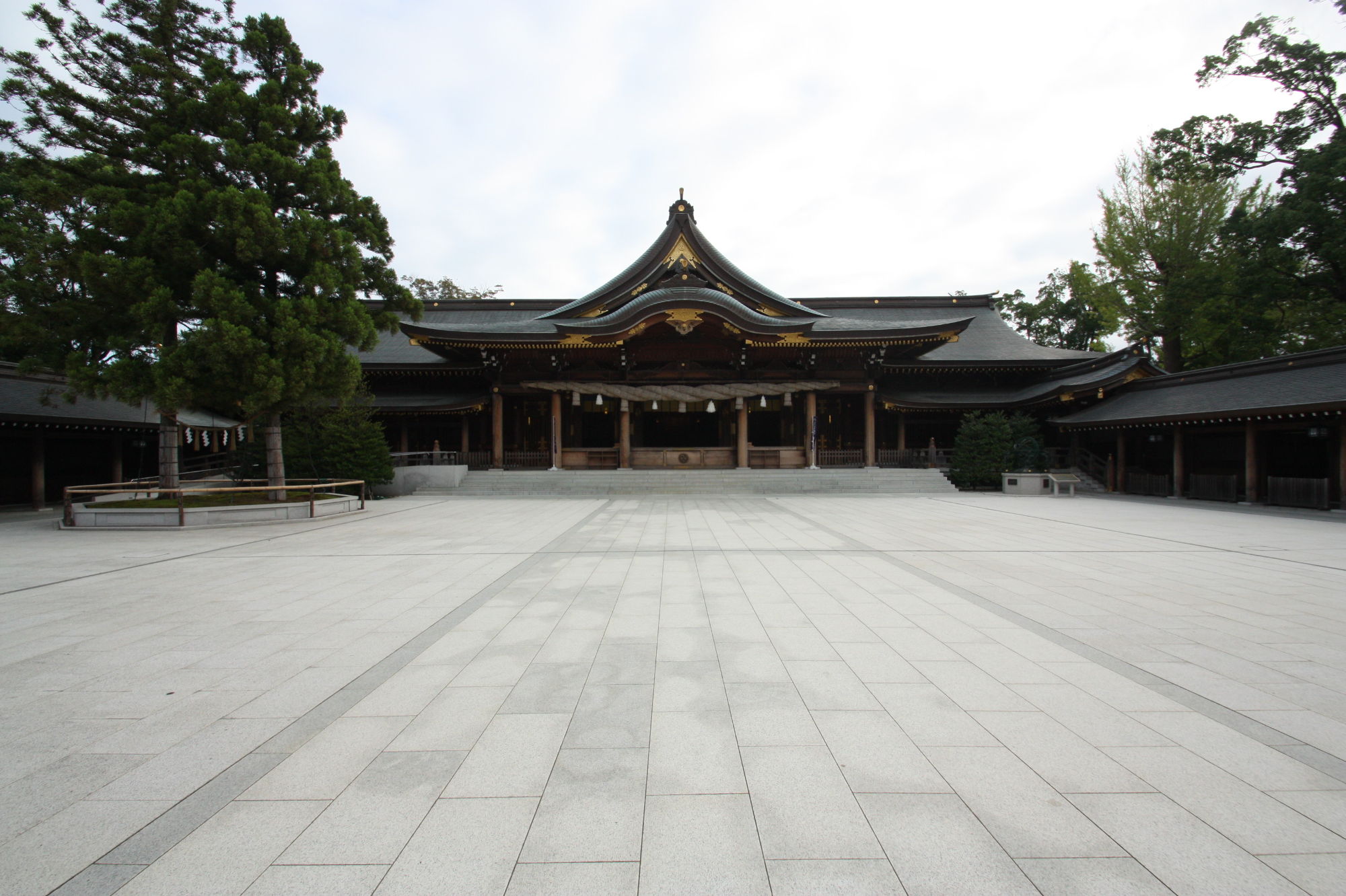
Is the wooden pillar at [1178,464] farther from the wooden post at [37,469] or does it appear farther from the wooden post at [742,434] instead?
the wooden post at [37,469]

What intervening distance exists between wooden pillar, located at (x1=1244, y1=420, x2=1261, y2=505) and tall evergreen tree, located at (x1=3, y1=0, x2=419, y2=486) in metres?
24.7

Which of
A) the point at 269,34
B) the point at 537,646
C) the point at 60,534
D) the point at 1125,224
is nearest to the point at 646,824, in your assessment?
the point at 537,646

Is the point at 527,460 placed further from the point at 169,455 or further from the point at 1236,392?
the point at 1236,392

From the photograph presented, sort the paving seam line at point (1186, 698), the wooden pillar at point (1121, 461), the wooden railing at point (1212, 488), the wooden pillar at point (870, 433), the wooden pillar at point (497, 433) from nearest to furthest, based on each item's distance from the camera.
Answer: the paving seam line at point (1186, 698) → the wooden railing at point (1212, 488) → the wooden pillar at point (1121, 461) → the wooden pillar at point (497, 433) → the wooden pillar at point (870, 433)

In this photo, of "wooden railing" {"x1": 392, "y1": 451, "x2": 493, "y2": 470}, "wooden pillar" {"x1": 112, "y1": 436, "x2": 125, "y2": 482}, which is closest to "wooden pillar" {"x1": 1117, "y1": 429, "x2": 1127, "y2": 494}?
"wooden railing" {"x1": 392, "y1": 451, "x2": 493, "y2": 470}

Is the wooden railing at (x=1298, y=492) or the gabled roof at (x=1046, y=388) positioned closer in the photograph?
the wooden railing at (x=1298, y=492)

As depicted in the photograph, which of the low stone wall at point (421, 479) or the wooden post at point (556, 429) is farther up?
the wooden post at point (556, 429)

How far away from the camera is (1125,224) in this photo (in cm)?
2769

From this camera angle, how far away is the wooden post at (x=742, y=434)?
20812mm

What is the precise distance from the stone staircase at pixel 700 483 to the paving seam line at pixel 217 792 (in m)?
14.4

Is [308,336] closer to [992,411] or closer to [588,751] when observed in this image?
[588,751]

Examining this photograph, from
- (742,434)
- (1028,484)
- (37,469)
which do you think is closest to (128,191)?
(37,469)

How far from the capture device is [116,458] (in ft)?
57.7

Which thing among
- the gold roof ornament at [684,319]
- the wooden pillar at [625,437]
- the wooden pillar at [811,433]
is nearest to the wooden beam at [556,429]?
the wooden pillar at [625,437]
